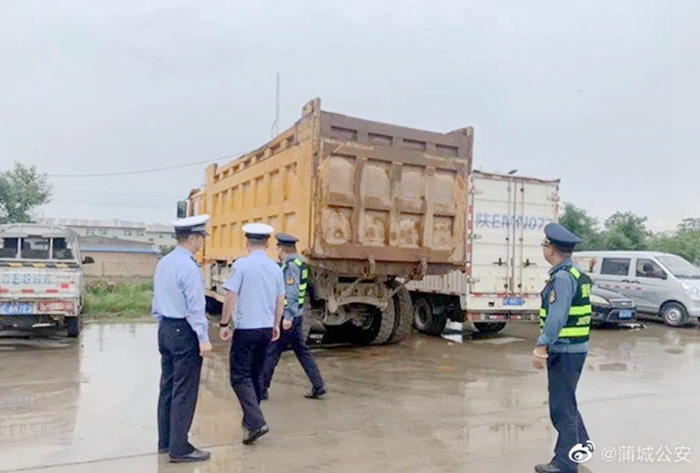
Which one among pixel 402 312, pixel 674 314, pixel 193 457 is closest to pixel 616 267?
pixel 674 314

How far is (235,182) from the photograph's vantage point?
10938mm

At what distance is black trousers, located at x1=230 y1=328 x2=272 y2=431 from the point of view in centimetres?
465

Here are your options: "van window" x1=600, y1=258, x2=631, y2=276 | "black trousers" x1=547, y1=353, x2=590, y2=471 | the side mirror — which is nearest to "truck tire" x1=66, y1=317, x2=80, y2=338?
the side mirror

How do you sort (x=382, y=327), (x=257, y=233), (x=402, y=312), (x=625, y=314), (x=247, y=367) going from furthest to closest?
(x=625, y=314) < (x=402, y=312) < (x=382, y=327) < (x=257, y=233) < (x=247, y=367)

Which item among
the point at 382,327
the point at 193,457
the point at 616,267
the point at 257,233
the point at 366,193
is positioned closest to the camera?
the point at 193,457

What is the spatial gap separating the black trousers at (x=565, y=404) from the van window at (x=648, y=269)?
38.6ft

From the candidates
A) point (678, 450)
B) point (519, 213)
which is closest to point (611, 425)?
point (678, 450)

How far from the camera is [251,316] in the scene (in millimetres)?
4852

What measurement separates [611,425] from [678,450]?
71cm

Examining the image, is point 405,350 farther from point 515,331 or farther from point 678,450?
point 678,450

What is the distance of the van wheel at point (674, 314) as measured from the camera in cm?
1387

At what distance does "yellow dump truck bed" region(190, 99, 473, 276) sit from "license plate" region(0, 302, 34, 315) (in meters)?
3.67

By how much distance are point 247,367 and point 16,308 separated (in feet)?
20.0

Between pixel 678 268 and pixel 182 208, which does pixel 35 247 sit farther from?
pixel 678 268
